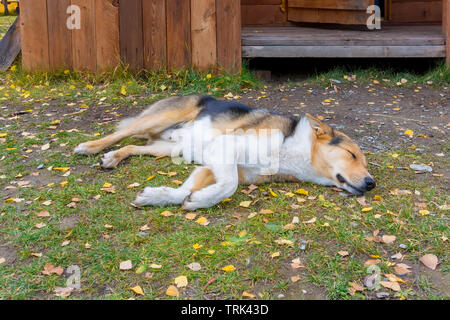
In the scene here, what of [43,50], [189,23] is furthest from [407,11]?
[43,50]

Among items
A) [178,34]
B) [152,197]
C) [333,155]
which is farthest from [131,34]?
[333,155]

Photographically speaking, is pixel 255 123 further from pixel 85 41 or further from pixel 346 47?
pixel 85 41

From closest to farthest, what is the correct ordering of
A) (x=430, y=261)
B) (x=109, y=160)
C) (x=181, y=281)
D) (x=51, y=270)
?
(x=181, y=281) < (x=51, y=270) < (x=430, y=261) < (x=109, y=160)

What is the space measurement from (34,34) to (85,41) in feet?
2.51

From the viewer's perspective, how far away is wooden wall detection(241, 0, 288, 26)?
10234 mm

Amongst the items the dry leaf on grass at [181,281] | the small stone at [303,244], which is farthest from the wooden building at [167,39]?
the dry leaf on grass at [181,281]

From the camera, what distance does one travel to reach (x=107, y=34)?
7.08m

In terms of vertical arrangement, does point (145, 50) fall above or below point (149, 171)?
above

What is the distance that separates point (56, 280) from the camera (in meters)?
2.96

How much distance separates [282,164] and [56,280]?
2071 millimetres

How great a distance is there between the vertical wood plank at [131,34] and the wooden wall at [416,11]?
230 inches

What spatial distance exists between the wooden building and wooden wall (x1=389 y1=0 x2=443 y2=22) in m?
2.58
